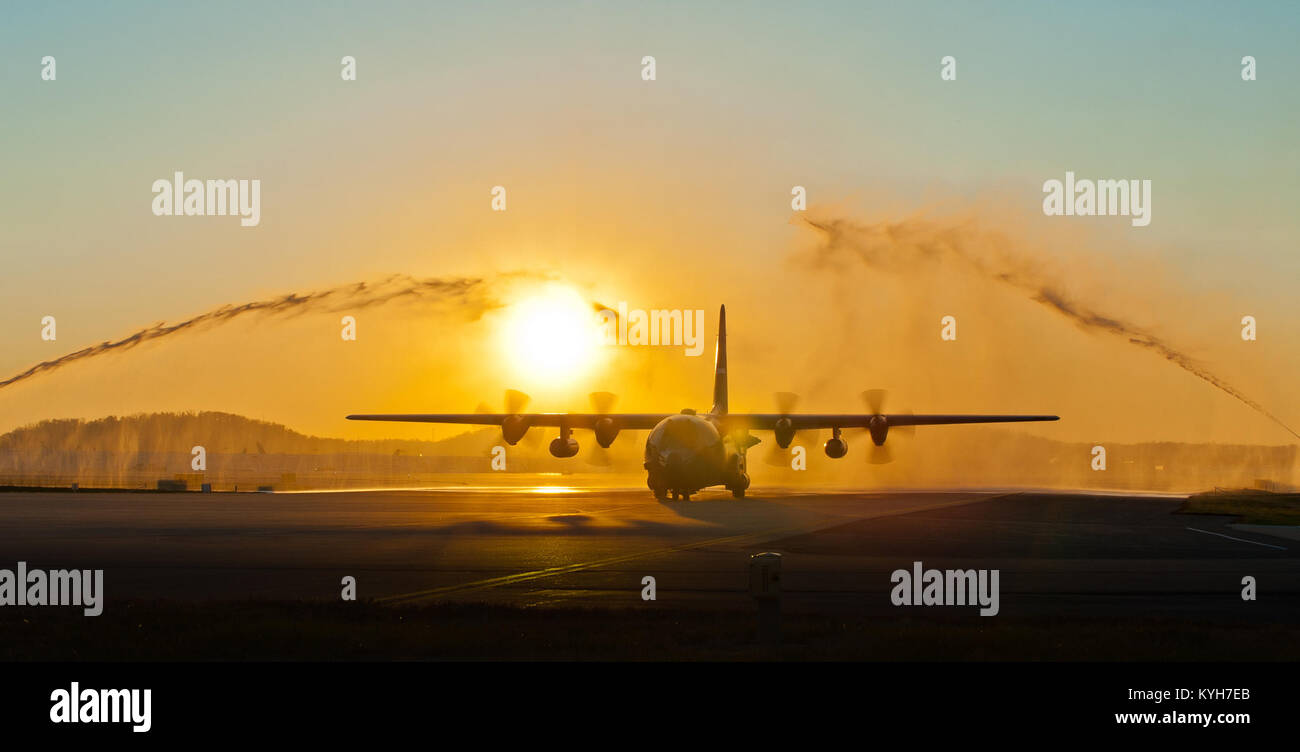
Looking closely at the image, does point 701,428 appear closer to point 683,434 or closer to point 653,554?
point 683,434

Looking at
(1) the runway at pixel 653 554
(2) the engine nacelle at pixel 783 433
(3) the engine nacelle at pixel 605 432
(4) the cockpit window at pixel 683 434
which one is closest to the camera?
(1) the runway at pixel 653 554

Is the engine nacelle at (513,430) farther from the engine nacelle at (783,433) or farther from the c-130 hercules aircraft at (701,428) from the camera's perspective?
the engine nacelle at (783,433)

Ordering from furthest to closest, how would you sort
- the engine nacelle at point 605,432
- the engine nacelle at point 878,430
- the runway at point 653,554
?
the engine nacelle at point 878,430 → the engine nacelle at point 605,432 → the runway at point 653,554

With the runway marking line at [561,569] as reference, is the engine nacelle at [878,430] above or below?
above

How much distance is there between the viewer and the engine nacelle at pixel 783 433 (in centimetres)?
6662

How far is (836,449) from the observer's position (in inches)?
2731

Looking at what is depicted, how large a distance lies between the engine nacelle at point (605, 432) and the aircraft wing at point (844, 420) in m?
6.56

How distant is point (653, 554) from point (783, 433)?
38254 mm

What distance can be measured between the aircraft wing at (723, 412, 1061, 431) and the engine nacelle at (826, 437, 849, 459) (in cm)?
211

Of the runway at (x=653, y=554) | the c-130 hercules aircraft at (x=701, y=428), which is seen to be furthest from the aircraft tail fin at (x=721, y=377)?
the runway at (x=653, y=554)

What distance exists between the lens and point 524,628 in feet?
52.7

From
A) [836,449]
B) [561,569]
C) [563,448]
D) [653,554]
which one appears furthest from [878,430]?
[561,569]

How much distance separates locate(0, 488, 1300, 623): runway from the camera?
20.5 metres
